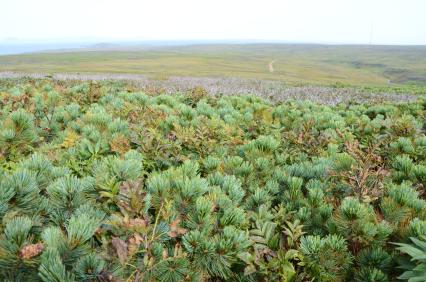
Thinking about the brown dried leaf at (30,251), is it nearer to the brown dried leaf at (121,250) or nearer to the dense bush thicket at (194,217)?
the dense bush thicket at (194,217)

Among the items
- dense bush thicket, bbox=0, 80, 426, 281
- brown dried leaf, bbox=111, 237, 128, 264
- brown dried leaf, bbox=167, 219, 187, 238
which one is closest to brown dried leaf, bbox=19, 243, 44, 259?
dense bush thicket, bbox=0, 80, 426, 281

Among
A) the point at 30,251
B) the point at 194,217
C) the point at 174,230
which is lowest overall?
the point at 194,217

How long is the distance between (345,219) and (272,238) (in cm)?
70

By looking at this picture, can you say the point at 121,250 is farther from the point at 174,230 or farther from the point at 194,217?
the point at 194,217

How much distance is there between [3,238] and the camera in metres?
2.29

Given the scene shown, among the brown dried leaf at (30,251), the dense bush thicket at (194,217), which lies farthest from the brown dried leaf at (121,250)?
the brown dried leaf at (30,251)

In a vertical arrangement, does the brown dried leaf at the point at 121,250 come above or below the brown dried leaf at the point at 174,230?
above

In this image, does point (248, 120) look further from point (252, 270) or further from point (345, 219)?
point (252, 270)

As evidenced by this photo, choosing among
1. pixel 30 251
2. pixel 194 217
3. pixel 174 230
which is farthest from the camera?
pixel 194 217

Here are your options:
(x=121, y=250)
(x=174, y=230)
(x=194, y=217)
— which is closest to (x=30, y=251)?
(x=121, y=250)

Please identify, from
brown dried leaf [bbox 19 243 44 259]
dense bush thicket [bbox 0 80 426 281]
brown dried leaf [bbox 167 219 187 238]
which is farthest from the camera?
brown dried leaf [bbox 167 219 187 238]

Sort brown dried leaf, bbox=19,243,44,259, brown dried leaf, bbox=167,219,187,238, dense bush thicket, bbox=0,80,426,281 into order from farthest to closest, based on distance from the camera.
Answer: brown dried leaf, bbox=167,219,187,238, dense bush thicket, bbox=0,80,426,281, brown dried leaf, bbox=19,243,44,259

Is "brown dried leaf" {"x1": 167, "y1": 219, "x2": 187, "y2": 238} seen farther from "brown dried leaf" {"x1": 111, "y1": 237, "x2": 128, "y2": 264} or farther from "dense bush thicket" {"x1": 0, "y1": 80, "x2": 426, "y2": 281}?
"brown dried leaf" {"x1": 111, "y1": 237, "x2": 128, "y2": 264}

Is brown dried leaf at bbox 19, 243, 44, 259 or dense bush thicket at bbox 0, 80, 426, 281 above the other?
brown dried leaf at bbox 19, 243, 44, 259
